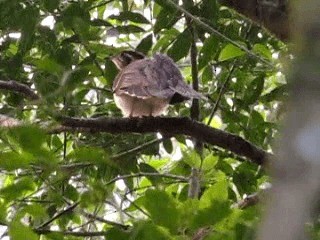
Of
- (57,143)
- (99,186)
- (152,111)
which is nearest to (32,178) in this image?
(99,186)

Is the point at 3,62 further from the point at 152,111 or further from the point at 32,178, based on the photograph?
the point at 32,178

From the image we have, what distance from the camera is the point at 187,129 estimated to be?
2176 mm

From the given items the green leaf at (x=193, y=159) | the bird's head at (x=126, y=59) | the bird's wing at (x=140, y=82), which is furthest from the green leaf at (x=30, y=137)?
the bird's head at (x=126, y=59)

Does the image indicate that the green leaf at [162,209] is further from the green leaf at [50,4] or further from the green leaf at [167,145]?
the green leaf at [167,145]

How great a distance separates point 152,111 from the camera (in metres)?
3.14

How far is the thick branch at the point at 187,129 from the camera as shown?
212 centimetres

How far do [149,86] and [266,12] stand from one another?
1019 millimetres

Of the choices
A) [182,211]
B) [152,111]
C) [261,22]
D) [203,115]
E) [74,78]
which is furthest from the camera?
[152,111]

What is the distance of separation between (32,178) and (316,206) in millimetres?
1155

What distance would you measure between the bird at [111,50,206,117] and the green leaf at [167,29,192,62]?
0.17 metres

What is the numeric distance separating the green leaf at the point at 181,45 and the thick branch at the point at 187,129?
32 cm

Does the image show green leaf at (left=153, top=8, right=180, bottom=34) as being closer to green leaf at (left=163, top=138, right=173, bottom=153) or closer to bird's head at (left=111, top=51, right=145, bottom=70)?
green leaf at (left=163, top=138, right=173, bottom=153)

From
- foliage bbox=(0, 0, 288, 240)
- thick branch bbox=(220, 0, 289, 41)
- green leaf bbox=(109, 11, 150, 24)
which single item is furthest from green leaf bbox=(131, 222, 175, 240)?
green leaf bbox=(109, 11, 150, 24)

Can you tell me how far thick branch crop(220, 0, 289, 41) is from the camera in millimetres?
2061
